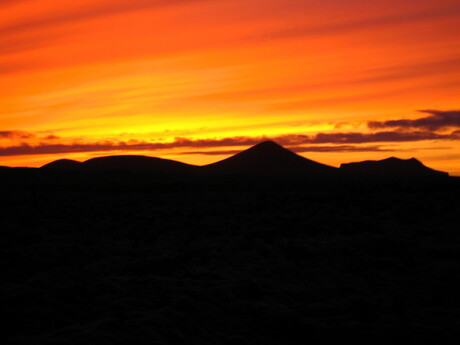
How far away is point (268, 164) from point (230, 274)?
74.9 m

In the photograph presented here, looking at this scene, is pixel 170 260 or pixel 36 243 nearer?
pixel 170 260

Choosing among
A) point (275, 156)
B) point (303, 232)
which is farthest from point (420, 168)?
point (303, 232)

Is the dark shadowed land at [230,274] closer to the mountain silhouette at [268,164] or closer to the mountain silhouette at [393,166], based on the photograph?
the mountain silhouette at [268,164]

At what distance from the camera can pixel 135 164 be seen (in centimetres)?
8294

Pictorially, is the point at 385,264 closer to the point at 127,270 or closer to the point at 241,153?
the point at 127,270

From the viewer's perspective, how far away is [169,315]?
7859 mm

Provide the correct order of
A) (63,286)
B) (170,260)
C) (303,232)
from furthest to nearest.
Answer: (303,232) < (170,260) < (63,286)

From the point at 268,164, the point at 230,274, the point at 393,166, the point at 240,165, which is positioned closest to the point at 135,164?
the point at 240,165

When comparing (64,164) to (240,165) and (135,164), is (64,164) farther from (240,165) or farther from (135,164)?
(240,165)

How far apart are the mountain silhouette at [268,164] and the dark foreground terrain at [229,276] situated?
59581mm

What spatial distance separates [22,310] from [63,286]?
1.16 m

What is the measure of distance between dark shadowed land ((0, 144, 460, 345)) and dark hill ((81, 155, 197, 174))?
59.3 meters

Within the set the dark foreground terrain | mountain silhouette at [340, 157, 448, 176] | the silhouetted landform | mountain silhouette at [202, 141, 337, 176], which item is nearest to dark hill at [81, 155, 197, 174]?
the silhouetted landform

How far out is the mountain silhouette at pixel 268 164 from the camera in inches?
3167
